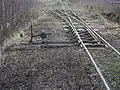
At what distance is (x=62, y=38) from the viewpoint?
501 inches

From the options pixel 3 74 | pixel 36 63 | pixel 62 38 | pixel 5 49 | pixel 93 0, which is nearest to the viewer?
pixel 3 74

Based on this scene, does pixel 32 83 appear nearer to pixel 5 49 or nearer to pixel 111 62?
pixel 111 62

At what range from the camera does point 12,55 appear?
980 centimetres

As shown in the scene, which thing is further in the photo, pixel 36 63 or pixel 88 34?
pixel 88 34

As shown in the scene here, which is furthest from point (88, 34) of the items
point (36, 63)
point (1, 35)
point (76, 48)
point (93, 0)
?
point (93, 0)

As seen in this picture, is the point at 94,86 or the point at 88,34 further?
the point at 88,34

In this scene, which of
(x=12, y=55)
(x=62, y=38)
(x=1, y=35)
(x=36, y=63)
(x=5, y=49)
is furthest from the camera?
(x=62, y=38)

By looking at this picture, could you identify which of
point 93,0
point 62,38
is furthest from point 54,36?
point 93,0

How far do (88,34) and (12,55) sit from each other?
15.3 ft

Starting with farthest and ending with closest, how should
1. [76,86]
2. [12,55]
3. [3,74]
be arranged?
[12,55] < [3,74] < [76,86]

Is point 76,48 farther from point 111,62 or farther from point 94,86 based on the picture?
point 94,86

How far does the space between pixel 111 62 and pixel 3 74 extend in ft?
11.4

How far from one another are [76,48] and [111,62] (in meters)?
2.04

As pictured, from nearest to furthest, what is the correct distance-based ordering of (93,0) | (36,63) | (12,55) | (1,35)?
(36,63)
(12,55)
(1,35)
(93,0)
